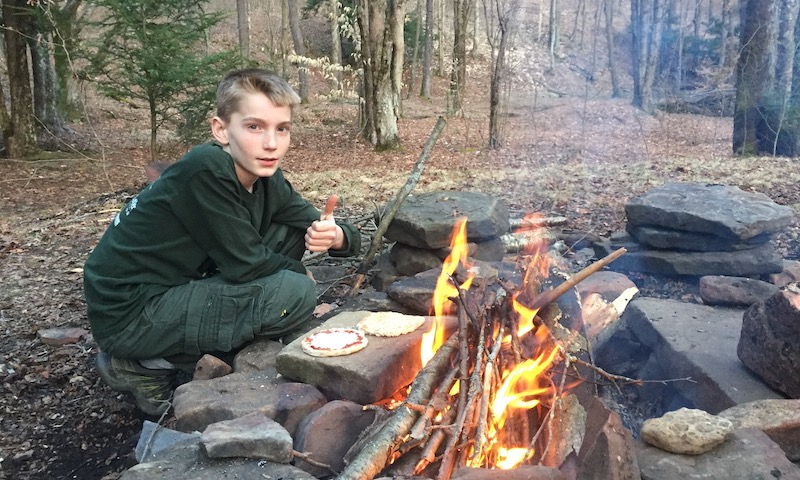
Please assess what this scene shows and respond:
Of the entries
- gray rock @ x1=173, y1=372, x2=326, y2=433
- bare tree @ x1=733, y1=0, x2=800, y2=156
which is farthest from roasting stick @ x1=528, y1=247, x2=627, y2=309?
bare tree @ x1=733, y1=0, x2=800, y2=156

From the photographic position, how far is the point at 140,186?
8719 mm

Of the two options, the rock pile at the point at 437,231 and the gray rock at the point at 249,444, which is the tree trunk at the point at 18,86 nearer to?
the rock pile at the point at 437,231

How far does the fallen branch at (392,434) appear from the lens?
181 centimetres

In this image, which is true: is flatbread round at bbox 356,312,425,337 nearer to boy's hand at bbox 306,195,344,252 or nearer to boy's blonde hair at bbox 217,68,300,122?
boy's hand at bbox 306,195,344,252

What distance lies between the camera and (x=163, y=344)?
309 cm

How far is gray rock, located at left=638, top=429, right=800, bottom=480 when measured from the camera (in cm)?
192

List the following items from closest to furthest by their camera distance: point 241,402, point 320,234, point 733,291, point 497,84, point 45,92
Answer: point 241,402
point 320,234
point 733,291
point 497,84
point 45,92

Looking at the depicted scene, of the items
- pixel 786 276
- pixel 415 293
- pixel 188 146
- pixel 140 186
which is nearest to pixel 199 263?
pixel 415 293

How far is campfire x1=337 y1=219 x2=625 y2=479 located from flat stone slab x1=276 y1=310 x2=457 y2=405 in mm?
93

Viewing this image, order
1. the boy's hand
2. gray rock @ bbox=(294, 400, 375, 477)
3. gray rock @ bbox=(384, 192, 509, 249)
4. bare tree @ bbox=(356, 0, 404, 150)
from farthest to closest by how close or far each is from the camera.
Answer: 1. bare tree @ bbox=(356, 0, 404, 150)
2. gray rock @ bbox=(384, 192, 509, 249)
3. the boy's hand
4. gray rock @ bbox=(294, 400, 375, 477)

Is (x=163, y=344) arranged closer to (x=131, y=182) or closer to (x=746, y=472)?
(x=746, y=472)

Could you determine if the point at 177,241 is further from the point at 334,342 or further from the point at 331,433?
the point at 331,433

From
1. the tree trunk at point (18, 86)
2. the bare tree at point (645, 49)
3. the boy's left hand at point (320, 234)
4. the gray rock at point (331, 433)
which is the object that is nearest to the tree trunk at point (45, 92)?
the tree trunk at point (18, 86)

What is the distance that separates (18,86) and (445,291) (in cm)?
1023
